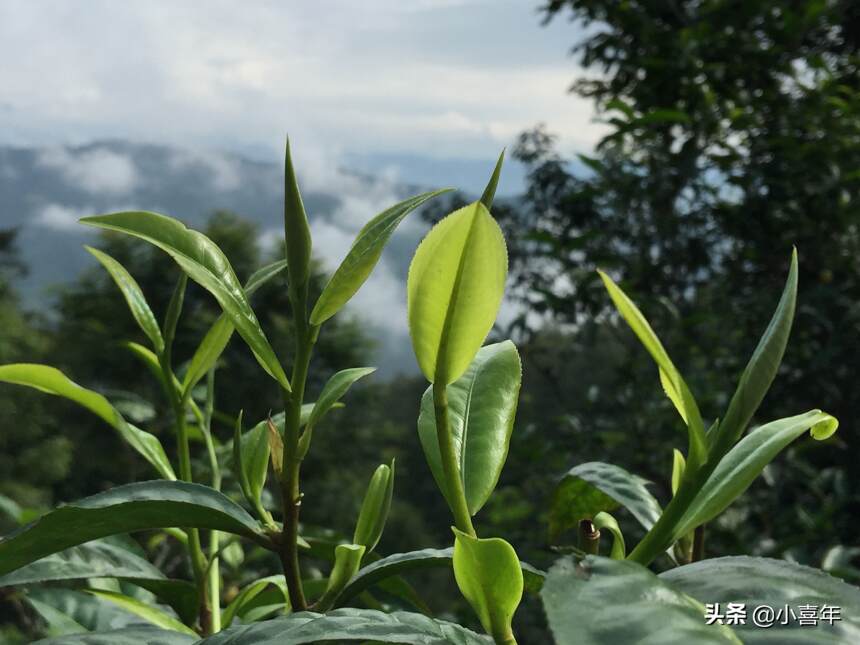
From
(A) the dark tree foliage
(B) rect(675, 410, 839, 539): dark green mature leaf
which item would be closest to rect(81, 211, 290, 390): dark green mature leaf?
(B) rect(675, 410, 839, 539): dark green mature leaf

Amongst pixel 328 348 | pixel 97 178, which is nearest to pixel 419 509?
pixel 328 348

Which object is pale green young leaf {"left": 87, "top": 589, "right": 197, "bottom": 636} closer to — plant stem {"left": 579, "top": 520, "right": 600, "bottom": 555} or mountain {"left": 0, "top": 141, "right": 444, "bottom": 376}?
plant stem {"left": 579, "top": 520, "right": 600, "bottom": 555}

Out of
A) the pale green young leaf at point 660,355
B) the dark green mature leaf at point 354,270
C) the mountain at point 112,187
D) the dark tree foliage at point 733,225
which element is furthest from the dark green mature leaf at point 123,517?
the mountain at point 112,187

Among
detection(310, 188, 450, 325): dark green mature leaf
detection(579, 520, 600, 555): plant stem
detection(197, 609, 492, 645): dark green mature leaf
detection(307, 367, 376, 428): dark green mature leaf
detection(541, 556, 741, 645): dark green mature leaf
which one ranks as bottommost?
detection(197, 609, 492, 645): dark green mature leaf

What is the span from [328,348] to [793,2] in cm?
1645

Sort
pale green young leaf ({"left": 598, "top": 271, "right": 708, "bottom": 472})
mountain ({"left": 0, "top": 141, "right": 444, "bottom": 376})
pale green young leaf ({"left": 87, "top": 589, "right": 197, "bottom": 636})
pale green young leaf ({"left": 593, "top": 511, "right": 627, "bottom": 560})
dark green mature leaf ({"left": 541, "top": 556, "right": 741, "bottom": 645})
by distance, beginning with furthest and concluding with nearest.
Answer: mountain ({"left": 0, "top": 141, "right": 444, "bottom": 376}), pale green young leaf ({"left": 87, "top": 589, "right": 197, "bottom": 636}), pale green young leaf ({"left": 593, "top": 511, "right": 627, "bottom": 560}), pale green young leaf ({"left": 598, "top": 271, "right": 708, "bottom": 472}), dark green mature leaf ({"left": 541, "top": 556, "right": 741, "bottom": 645})

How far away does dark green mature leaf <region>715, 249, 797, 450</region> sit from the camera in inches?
14.5

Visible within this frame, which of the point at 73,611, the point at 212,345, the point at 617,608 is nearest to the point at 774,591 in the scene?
the point at 617,608

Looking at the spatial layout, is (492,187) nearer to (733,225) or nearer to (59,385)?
(59,385)

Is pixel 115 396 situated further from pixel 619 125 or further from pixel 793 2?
pixel 793 2

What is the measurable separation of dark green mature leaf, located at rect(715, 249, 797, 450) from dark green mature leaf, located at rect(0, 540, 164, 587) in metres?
0.36

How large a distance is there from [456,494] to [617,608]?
0.40 feet

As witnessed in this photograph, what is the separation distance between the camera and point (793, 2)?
10.2ft

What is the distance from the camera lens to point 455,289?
1.26 feet
